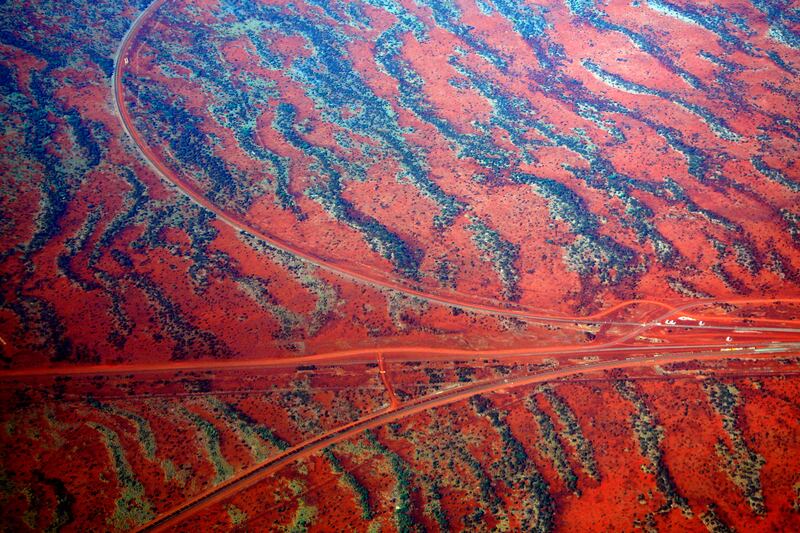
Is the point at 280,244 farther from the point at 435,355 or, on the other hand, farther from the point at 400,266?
the point at 435,355

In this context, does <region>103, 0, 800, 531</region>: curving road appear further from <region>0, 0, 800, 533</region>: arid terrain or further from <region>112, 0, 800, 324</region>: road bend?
<region>0, 0, 800, 533</region>: arid terrain

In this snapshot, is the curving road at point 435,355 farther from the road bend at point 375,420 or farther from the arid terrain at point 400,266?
the arid terrain at point 400,266

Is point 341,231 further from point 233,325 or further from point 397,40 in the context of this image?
point 397,40

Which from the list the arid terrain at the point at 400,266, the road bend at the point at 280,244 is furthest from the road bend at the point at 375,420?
the road bend at the point at 280,244

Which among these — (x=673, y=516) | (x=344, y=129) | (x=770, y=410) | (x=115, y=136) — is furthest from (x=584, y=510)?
(x=115, y=136)

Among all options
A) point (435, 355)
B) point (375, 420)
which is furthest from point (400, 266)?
point (375, 420)

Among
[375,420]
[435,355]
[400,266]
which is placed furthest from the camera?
[400,266]

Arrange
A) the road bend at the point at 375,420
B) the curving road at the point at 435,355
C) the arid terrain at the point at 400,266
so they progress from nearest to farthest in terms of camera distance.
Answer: the road bend at the point at 375,420 → the arid terrain at the point at 400,266 → the curving road at the point at 435,355
